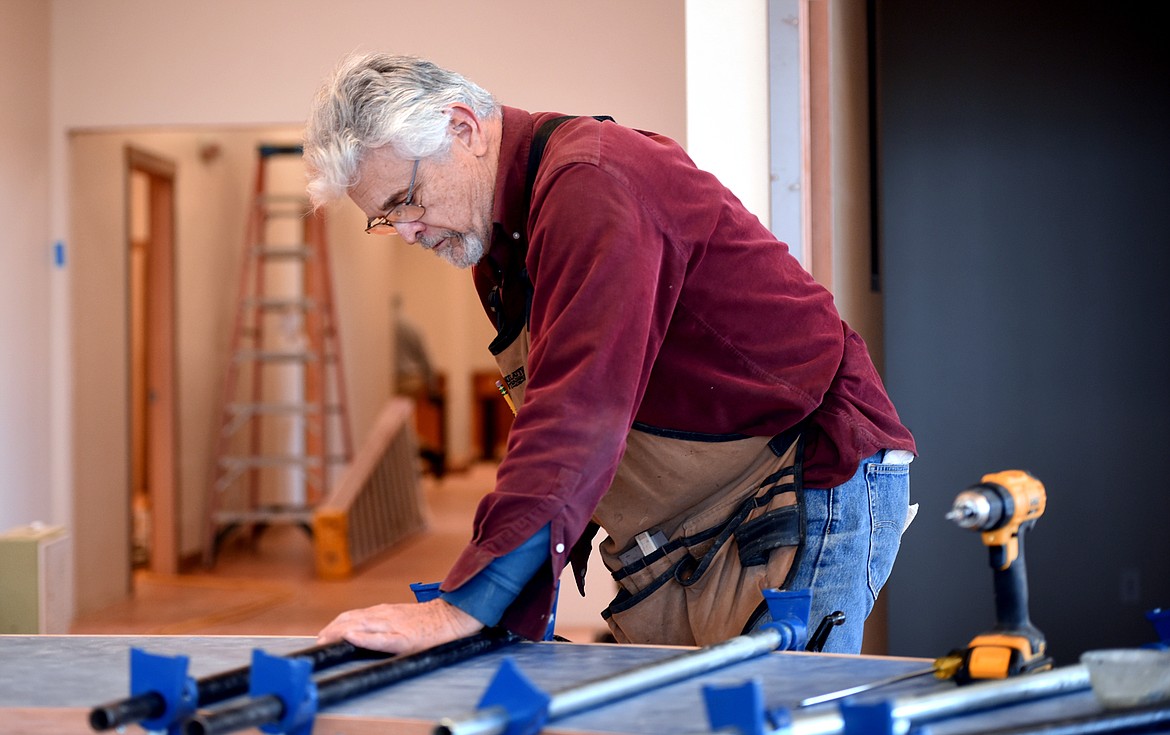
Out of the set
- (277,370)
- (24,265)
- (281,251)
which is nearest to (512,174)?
(24,265)

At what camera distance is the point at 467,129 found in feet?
5.22

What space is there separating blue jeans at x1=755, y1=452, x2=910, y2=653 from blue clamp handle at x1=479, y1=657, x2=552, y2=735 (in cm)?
58

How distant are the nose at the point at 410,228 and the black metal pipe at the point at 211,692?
0.56 metres

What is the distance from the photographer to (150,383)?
263 inches

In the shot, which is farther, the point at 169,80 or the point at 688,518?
the point at 169,80

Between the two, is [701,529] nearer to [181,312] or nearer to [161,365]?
[161,365]

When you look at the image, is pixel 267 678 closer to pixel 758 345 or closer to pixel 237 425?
pixel 758 345

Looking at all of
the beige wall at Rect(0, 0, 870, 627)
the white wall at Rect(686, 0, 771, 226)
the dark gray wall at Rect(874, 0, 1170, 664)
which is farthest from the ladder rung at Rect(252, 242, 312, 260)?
the white wall at Rect(686, 0, 771, 226)

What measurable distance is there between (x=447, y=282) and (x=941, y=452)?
1008 centimetres

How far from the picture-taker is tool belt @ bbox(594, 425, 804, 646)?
1664mm

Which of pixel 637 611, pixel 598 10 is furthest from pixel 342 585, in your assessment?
pixel 637 611

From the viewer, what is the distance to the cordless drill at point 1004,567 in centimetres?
123

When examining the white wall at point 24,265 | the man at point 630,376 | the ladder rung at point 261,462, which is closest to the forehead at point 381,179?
the man at point 630,376

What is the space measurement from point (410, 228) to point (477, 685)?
0.66 metres
